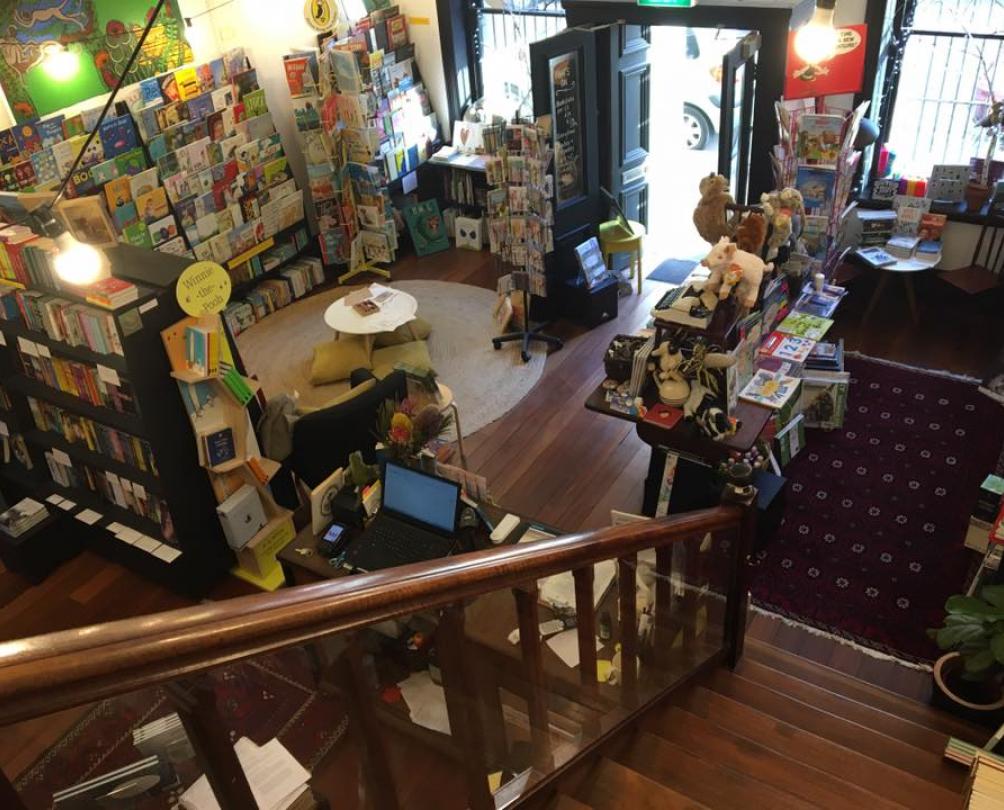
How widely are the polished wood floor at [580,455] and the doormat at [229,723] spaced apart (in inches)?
117

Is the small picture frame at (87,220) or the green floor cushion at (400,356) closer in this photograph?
the small picture frame at (87,220)

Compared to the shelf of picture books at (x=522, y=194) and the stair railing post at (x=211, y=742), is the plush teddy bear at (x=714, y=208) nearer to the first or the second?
Answer: the shelf of picture books at (x=522, y=194)

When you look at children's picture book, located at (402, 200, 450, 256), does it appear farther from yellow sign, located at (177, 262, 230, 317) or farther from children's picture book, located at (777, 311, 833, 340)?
yellow sign, located at (177, 262, 230, 317)

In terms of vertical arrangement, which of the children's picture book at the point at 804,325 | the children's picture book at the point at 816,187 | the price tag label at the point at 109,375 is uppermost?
the children's picture book at the point at 816,187

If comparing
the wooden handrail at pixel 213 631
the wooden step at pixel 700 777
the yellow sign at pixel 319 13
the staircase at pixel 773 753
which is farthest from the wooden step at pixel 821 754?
the yellow sign at pixel 319 13

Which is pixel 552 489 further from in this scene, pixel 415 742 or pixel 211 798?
pixel 211 798

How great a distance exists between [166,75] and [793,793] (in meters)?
5.69

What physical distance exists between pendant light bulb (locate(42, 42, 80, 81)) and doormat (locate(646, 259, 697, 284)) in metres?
4.27

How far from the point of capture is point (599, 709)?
8.44ft

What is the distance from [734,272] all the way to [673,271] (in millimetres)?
3242

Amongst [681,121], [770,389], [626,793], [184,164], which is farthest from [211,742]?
[681,121]

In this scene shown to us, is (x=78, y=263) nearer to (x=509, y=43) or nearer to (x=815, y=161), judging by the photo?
(x=815, y=161)

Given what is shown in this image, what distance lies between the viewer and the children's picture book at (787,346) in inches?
191

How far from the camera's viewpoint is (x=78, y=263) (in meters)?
3.76
